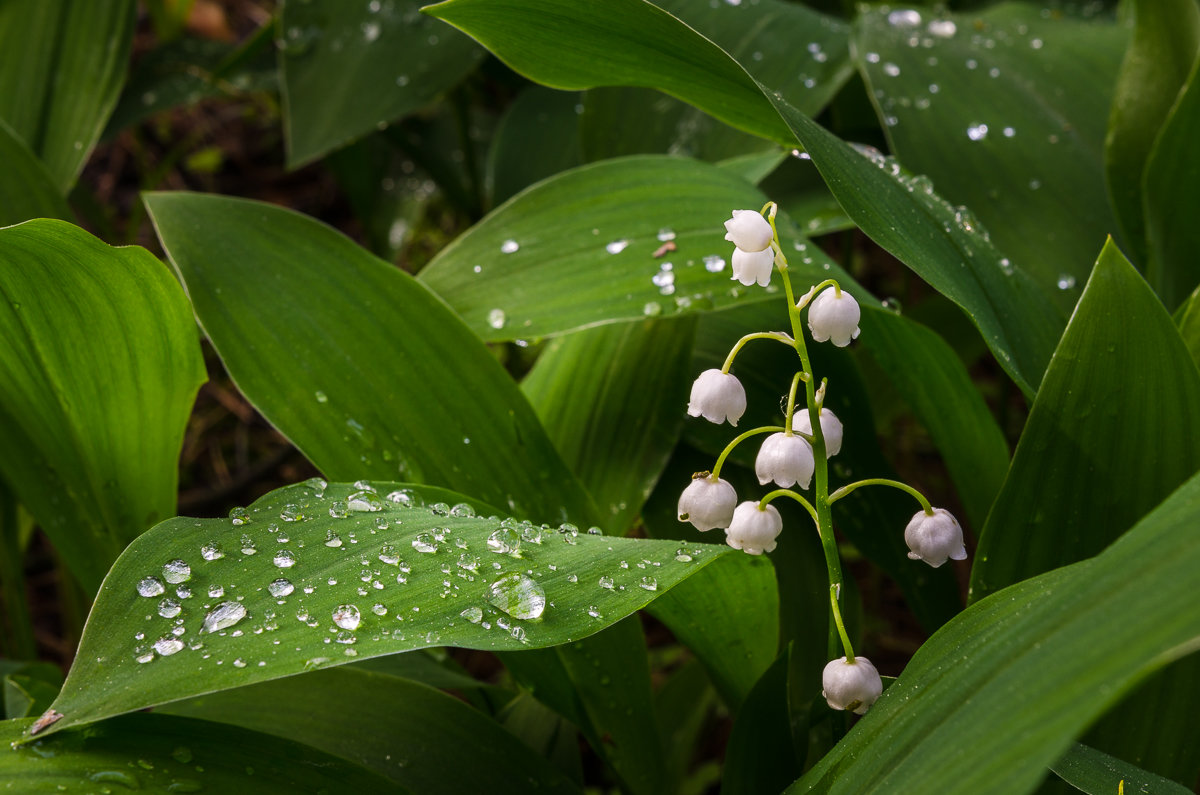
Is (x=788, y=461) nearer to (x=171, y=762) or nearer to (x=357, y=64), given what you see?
(x=171, y=762)

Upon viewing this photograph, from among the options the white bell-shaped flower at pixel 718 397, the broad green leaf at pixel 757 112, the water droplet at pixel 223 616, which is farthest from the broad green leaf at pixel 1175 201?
the water droplet at pixel 223 616

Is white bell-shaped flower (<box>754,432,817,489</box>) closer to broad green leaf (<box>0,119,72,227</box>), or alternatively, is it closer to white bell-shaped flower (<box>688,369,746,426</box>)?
white bell-shaped flower (<box>688,369,746,426</box>)

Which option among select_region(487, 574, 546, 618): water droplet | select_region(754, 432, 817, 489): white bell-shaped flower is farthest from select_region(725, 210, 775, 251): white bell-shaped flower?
select_region(487, 574, 546, 618): water droplet

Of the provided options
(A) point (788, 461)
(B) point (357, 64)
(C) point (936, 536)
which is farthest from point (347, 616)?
(B) point (357, 64)

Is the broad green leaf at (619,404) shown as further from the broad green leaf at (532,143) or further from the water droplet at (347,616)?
the broad green leaf at (532,143)

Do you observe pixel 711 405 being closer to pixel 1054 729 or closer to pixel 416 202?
pixel 1054 729

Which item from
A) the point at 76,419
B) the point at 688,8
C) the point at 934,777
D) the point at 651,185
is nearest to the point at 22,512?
the point at 76,419
